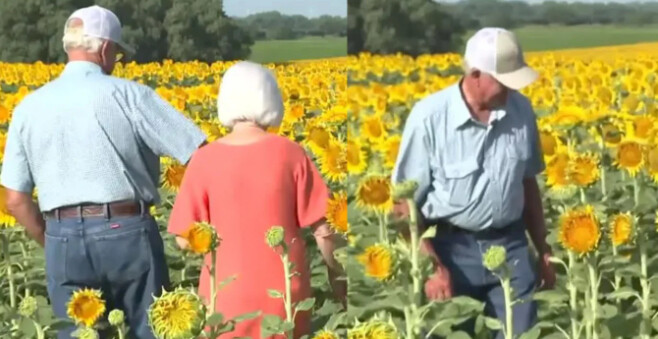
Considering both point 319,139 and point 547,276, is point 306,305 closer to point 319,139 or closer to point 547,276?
point 547,276

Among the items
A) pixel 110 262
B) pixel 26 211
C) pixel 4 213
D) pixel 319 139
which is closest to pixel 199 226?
pixel 110 262

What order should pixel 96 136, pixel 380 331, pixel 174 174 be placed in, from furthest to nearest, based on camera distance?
pixel 174 174
pixel 96 136
pixel 380 331

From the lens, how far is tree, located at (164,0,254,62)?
2.01 metres

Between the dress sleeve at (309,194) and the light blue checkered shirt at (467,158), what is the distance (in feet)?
1.04

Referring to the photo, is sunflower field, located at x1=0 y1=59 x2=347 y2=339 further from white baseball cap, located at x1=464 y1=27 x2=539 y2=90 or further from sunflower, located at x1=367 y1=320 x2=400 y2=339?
white baseball cap, located at x1=464 y1=27 x2=539 y2=90

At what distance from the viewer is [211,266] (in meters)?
1.48

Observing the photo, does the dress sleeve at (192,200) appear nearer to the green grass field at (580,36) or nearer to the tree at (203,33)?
the tree at (203,33)

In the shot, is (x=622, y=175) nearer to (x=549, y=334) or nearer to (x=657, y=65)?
(x=657, y=65)

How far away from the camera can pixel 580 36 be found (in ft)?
4.60

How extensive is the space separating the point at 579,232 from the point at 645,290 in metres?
0.35

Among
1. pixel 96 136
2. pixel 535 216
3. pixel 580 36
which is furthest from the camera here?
pixel 96 136

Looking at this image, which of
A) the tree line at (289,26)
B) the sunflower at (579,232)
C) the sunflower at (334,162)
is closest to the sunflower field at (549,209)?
the sunflower at (579,232)

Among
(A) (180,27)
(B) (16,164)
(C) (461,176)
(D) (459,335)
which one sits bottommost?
(D) (459,335)

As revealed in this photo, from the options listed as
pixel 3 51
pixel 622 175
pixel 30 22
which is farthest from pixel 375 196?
pixel 3 51
